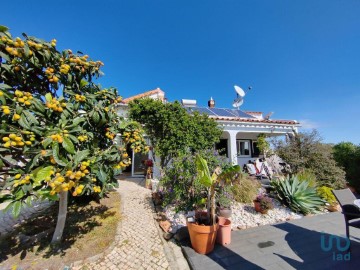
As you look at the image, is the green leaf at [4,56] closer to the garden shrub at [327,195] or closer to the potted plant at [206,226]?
the potted plant at [206,226]

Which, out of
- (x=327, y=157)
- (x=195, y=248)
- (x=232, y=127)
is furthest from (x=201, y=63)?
(x=195, y=248)

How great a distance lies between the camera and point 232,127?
13188 mm

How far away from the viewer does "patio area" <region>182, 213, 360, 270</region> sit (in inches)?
144

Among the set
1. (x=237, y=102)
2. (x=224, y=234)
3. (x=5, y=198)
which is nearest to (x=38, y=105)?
(x=5, y=198)

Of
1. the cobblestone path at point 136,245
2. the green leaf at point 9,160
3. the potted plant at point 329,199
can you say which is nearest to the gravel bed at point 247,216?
the cobblestone path at point 136,245

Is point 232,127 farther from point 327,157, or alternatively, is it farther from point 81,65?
point 81,65

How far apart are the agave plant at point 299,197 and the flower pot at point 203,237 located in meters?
4.65

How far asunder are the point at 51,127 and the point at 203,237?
407 cm

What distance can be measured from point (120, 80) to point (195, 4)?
35.4 ft

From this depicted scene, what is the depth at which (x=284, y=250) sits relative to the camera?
4145 millimetres

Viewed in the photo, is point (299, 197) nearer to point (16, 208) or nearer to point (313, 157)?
point (313, 157)

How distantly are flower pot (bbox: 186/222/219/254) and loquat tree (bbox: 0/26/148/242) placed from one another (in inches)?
92.5

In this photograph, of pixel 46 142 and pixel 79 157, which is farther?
pixel 79 157

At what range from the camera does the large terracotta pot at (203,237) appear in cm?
404
